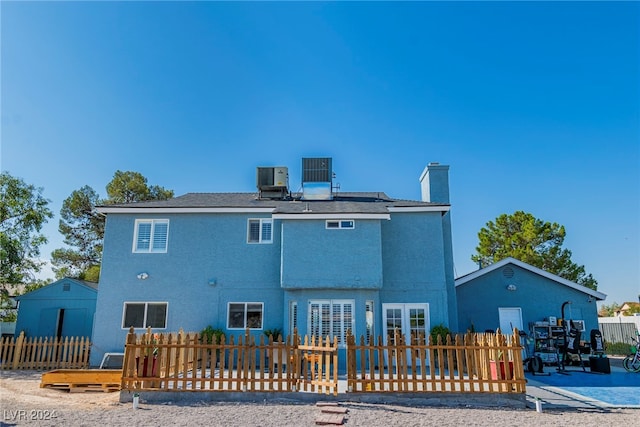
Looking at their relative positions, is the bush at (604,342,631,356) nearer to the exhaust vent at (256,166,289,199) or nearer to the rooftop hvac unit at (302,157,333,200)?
the rooftop hvac unit at (302,157,333,200)

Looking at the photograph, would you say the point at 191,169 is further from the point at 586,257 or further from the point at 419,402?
the point at 586,257

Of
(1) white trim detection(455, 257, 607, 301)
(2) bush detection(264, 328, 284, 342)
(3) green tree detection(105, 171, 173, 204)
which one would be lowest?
(2) bush detection(264, 328, 284, 342)

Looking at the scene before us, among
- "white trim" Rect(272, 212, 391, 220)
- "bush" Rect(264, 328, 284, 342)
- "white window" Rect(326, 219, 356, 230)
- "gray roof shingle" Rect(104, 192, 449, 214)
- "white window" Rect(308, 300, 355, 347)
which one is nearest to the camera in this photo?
"white window" Rect(308, 300, 355, 347)

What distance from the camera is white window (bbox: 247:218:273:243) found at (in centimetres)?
1750

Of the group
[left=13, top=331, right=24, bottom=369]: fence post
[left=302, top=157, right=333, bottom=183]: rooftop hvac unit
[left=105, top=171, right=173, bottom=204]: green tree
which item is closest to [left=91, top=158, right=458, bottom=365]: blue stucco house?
[left=302, top=157, right=333, bottom=183]: rooftop hvac unit

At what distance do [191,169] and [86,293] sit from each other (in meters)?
7.50

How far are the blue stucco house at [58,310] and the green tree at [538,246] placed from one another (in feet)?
86.1

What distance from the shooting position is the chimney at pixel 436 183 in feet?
61.4

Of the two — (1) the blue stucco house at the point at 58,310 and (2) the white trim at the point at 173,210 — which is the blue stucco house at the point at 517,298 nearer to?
(2) the white trim at the point at 173,210

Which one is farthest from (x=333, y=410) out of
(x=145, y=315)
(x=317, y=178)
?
(x=317, y=178)

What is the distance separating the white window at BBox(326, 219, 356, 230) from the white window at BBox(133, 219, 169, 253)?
22.6 feet

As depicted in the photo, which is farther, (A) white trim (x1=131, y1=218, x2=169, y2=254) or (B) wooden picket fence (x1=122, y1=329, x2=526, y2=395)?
(A) white trim (x1=131, y1=218, x2=169, y2=254)

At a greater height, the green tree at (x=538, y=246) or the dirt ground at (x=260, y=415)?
the green tree at (x=538, y=246)

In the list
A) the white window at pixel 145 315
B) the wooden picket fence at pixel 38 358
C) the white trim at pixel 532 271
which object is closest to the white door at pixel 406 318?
the white trim at pixel 532 271
